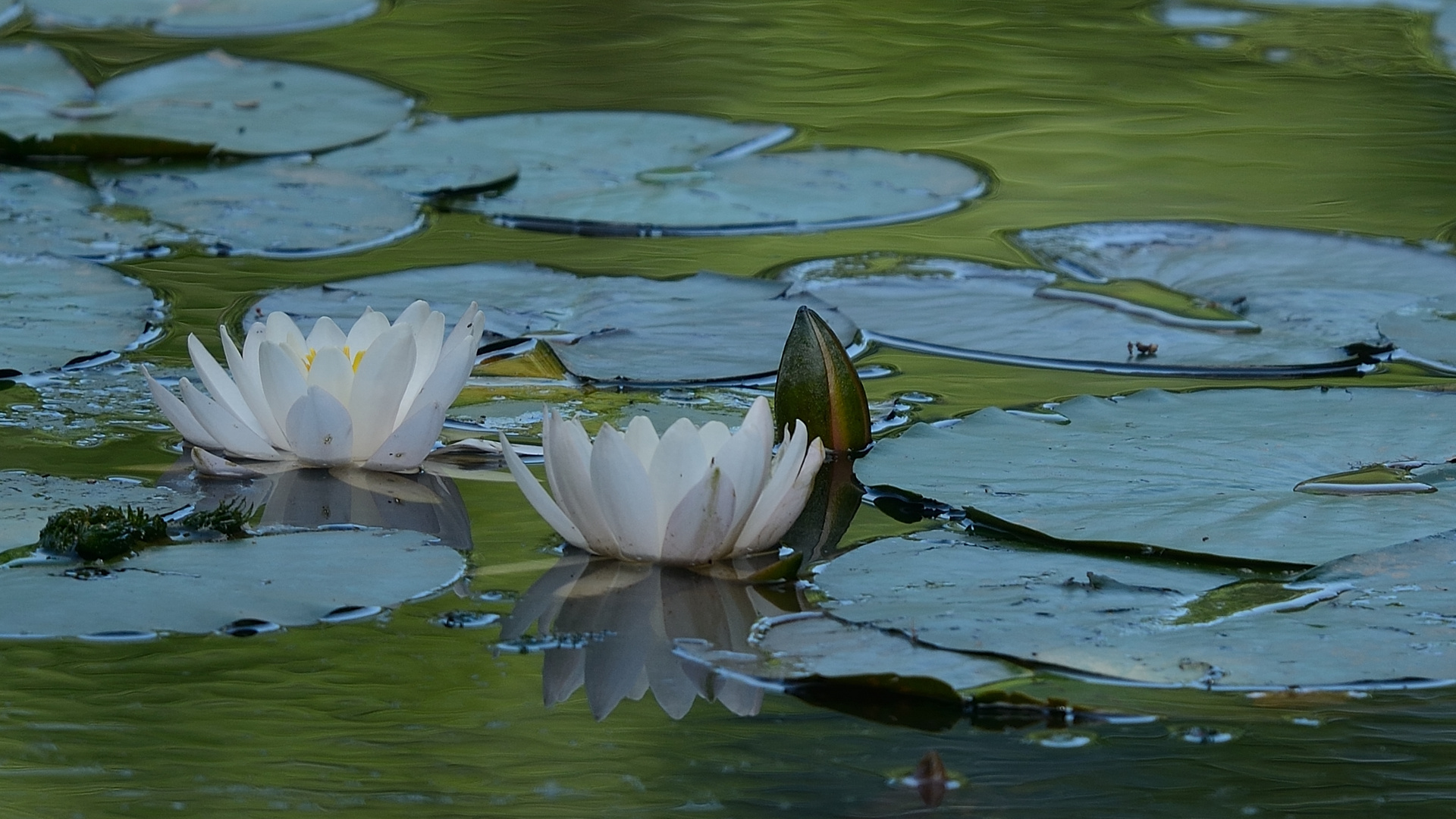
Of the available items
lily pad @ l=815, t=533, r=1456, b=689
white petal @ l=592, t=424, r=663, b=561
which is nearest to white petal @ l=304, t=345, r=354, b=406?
white petal @ l=592, t=424, r=663, b=561

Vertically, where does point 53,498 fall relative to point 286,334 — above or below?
below

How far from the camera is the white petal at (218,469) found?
7.13 ft

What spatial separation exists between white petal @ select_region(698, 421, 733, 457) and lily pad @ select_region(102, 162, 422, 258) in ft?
5.48

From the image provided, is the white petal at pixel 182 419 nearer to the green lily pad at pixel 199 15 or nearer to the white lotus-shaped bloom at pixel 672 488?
the white lotus-shaped bloom at pixel 672 488

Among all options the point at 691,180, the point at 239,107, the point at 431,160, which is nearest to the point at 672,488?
the point at 691,180

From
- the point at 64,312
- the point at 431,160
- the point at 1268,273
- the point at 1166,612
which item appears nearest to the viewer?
the point at 1166,612

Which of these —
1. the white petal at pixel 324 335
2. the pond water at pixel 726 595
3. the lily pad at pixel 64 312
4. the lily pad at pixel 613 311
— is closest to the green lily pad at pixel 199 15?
the pond water at pixel 726 595

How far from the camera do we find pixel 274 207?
3.56 meters

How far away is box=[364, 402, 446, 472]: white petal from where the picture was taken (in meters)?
2.17

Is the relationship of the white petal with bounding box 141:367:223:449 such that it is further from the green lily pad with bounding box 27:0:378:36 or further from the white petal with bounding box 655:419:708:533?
the green lily pad with bounding box 27:0:378:36

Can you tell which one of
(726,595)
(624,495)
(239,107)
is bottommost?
(726,595)

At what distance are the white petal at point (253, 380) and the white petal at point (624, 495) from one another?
570mm

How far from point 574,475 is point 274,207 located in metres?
1.97

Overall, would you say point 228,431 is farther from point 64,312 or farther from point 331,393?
point 64,312
